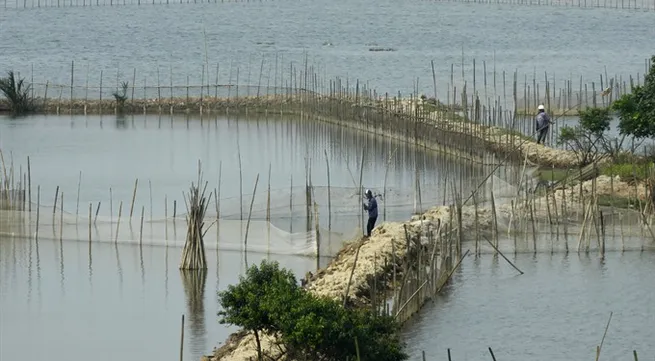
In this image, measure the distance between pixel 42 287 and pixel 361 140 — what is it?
1494 centimetres

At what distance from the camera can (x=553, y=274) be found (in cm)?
2300

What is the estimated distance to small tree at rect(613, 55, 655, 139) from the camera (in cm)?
2728

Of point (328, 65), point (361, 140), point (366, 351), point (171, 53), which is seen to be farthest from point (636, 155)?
point (171, 53)

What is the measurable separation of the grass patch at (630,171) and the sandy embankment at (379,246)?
242 mm

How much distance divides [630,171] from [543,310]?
6.39m

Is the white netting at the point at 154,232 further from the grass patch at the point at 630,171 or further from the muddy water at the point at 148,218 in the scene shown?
the grass patch at the point at 630,171

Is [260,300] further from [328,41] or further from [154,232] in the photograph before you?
[328,41]

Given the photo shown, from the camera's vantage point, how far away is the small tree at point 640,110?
27.3m

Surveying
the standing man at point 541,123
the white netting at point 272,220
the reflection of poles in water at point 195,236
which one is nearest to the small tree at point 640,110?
the white netting at point 272,220

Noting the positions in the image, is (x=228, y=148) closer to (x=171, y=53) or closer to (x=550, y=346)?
(x=550, y=346)

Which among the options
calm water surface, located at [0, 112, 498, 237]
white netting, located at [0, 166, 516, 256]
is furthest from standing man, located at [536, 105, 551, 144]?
white netting, located at [0, 166, 516, 256]

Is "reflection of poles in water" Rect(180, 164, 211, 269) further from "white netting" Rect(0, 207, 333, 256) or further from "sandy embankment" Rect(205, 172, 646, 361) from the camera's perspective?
"sandy embankment" Rect(205, 172, 646, 361)

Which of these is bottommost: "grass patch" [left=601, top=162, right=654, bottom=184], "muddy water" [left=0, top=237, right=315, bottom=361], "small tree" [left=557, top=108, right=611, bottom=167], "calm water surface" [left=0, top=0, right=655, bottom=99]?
"muddy water" [left=0, top=237, right=315, bottom=361]

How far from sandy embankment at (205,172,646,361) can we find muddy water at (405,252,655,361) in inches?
35.6
